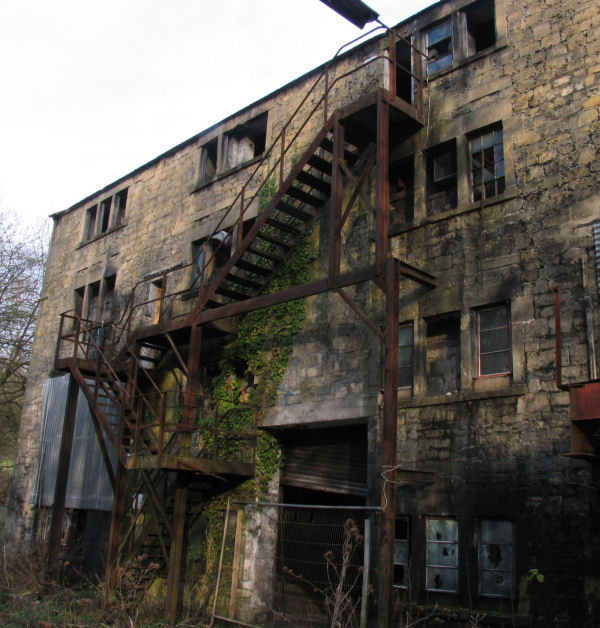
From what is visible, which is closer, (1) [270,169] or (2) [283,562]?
(2) [283,562]

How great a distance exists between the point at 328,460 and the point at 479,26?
316 inches

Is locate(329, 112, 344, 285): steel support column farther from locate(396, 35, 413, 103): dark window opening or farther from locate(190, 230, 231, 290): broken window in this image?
locate(190, 230, 231, 290): broken window

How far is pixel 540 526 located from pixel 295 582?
467 centimetres

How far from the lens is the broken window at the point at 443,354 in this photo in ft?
33.3

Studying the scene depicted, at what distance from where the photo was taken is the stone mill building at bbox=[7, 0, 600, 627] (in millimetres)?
8695

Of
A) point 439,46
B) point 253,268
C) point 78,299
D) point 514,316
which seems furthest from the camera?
point 78,299

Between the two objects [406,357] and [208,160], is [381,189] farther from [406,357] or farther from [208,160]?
[208,160]

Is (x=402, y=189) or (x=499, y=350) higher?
(x=402, y=189)

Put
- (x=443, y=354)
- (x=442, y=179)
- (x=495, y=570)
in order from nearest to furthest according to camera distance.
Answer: (x=495, y=570) < (x=443, y=354) < (x=442, y=179)

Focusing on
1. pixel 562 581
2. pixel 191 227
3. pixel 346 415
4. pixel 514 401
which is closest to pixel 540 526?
pixel 562 581

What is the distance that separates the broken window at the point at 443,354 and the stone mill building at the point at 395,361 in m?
0.04

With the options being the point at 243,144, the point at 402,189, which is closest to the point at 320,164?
the point at 402,189

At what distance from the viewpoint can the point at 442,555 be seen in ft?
30.5

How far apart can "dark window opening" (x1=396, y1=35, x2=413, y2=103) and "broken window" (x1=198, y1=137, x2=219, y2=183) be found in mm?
5175
